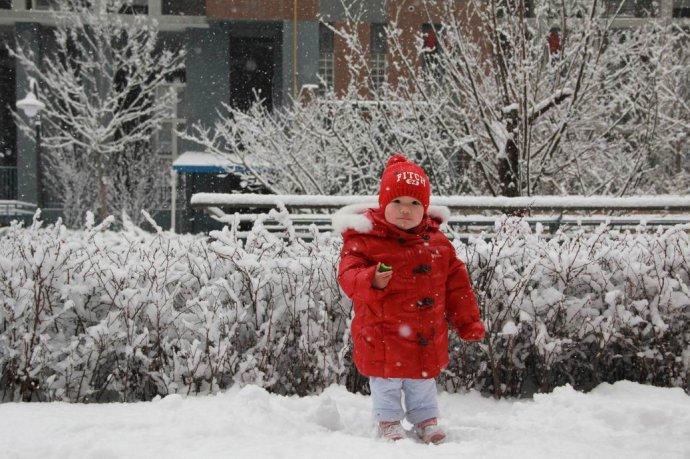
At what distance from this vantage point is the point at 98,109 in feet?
74.7

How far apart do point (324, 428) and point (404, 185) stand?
1297 mm

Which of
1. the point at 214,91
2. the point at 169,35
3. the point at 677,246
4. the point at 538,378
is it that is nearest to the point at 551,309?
the point at 538,378

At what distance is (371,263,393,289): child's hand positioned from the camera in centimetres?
285

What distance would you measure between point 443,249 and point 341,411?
1.06 m

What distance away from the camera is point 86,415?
318 centimetres

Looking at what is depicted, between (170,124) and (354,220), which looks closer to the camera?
(354,220)

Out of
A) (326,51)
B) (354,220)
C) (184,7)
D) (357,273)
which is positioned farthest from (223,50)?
(357,273)

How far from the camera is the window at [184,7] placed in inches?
987

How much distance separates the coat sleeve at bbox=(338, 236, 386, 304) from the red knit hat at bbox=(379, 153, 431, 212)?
260 millimetres

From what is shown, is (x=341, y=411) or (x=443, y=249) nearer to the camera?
(x=443, y=249)

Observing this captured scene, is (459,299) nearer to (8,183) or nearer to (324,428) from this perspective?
(324,428)

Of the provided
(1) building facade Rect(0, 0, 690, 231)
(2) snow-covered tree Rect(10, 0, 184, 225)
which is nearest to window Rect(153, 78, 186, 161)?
(1) building facade Rect(0, 0, 690, 231)

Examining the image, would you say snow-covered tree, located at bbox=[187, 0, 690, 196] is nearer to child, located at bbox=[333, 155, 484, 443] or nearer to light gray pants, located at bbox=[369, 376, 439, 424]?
child, located at bbox=[333, 155, 484, 443]

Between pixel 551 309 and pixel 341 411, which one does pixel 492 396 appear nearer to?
pixel 551 309
